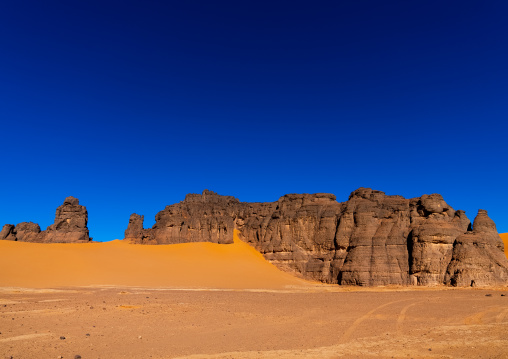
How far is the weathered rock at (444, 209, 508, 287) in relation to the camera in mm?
31367

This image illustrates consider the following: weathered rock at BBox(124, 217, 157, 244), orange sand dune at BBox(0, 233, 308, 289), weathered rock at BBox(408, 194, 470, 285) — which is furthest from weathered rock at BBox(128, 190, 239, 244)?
weathered rock at BBox(408, 194, 470, 285)

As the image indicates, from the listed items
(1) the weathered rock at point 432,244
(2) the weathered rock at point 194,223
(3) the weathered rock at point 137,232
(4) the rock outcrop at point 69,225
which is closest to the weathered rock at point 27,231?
(4) the rock outcrop at point 69,225

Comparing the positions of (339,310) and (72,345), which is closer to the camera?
(72,345)

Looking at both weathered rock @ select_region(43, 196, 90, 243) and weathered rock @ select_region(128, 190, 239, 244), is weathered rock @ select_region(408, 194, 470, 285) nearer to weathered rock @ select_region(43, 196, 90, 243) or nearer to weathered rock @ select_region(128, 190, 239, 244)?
weathered rock @ select_region(128, 190, 239, 244)

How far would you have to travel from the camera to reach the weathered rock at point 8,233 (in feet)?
185

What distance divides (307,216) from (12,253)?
108 feet

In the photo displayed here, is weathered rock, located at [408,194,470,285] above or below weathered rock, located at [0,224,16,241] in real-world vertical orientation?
below

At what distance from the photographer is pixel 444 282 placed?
3269 centimetres

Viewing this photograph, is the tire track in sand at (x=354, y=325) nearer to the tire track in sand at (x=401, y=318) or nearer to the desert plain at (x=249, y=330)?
the desert plain at (x=249, y=330)

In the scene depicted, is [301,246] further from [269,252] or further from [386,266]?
[386,266]

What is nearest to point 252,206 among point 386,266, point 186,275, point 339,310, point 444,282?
point 186,275

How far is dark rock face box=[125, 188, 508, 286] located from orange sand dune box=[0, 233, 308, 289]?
2.52m

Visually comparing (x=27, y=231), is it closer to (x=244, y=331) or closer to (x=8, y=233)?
(x=8, y=233)

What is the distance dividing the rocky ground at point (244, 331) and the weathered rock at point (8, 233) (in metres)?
50.5
